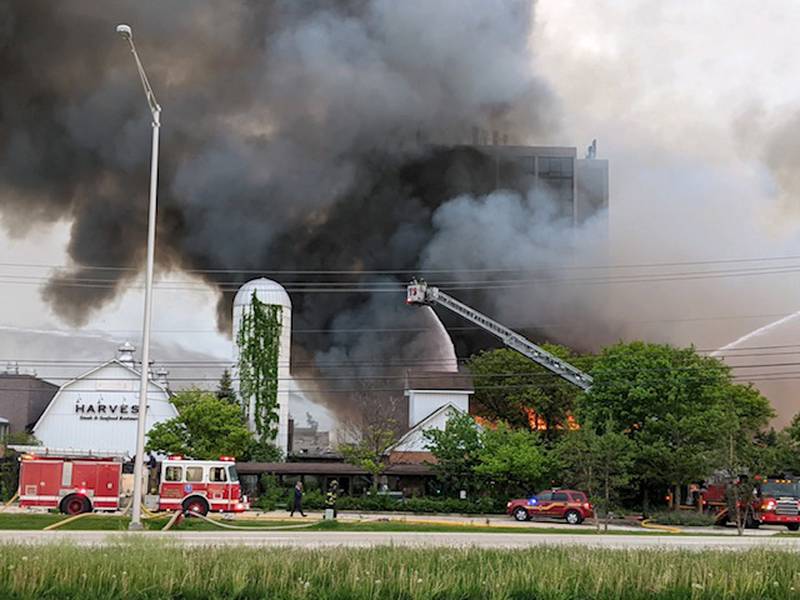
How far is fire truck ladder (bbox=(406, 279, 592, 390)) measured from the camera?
53.8 meters

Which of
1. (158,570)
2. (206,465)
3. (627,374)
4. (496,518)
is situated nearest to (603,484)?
(496,518)

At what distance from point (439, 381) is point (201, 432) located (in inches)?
672

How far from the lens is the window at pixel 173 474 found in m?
33.5

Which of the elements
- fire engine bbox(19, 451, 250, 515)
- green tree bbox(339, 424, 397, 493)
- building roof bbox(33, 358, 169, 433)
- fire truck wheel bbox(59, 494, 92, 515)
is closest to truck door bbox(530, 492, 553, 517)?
green tree bbox(339, 424, 397, 493)

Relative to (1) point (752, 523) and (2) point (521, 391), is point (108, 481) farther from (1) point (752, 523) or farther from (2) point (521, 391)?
(2) point (521, 391)

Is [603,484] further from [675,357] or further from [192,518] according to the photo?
[192,518]

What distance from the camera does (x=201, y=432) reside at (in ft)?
165

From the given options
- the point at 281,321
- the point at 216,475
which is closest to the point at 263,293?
the point at 281,321

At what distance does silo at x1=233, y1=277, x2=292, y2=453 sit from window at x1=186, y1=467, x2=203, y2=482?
2525 centimetres

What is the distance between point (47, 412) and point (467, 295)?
30.6 meters

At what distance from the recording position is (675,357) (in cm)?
4850

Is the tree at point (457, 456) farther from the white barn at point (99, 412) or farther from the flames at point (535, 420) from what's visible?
the white barn at point (99, 412)

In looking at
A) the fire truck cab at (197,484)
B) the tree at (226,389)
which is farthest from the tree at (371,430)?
the fire truck cab at (197,484)

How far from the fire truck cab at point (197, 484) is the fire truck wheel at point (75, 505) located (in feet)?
8.12
